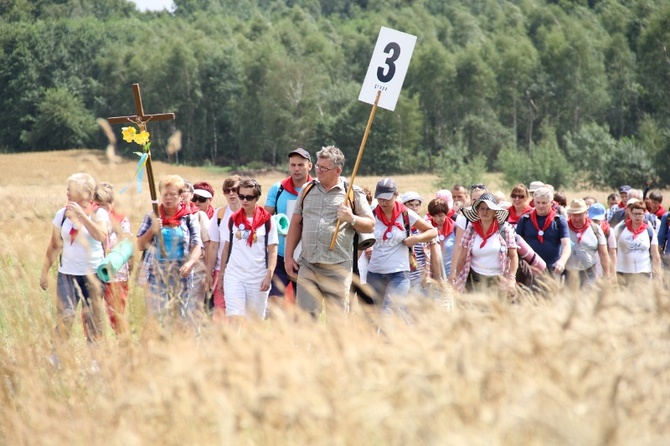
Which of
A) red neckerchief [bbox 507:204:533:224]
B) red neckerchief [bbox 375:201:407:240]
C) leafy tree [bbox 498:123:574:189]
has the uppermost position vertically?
red neckerchief [bbox 375:201:407:240]

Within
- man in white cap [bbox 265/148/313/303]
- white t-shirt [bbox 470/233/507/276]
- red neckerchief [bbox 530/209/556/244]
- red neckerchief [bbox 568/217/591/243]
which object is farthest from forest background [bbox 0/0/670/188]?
man in white cap [bbox 265/148/313/303]

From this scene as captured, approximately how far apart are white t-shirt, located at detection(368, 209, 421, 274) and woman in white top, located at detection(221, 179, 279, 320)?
41.1 inches

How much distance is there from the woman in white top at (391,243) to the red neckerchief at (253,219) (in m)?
1.14

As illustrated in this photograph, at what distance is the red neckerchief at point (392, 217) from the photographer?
8.86 meters

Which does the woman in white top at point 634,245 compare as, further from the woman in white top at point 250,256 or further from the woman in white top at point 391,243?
the woman in white top at point 250,256

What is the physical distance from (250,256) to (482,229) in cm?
222

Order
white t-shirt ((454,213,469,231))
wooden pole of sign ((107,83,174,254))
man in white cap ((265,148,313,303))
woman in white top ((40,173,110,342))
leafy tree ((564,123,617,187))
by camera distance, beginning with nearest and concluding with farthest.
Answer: wooden pole of sign ((107,83,174,254)) < woman in white top ((40,173,110,342)) < man in white cap ((265,148,313,303)) < white t-shirt ((454,213,469,231)) < leafy tree ((564,123,617,187))

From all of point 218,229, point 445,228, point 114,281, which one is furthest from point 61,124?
point 114,281

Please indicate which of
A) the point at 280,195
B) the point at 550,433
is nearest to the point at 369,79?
the point at 280,195

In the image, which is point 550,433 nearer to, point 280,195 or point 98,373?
point 98,373

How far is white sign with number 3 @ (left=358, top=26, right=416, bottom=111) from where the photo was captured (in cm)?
846

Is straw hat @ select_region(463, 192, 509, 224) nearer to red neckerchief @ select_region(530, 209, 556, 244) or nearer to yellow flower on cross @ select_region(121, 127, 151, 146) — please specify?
red neckerchief @ select_region(530, 209, 556, 244)

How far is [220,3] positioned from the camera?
528ft

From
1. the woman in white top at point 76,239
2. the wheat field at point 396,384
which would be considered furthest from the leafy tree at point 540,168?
the wheat field at point 396,384
